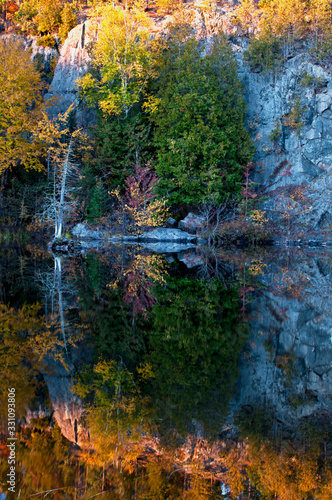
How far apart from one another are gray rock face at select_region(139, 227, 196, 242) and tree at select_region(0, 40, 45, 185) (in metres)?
8.10

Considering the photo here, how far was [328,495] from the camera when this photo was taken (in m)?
2.43

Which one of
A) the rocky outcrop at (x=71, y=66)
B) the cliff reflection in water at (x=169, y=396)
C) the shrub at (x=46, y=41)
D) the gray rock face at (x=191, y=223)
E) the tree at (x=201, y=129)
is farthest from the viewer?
the shrub at (x=46, y=41)

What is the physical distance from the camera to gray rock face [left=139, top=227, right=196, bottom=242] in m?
22.6

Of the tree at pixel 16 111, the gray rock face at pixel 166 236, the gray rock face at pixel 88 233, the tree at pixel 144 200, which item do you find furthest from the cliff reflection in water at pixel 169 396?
the tree at pixel 16 111

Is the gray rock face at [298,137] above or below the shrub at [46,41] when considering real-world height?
below

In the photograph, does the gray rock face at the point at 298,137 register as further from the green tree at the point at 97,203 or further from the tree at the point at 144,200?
the green tree at the point at 97,203

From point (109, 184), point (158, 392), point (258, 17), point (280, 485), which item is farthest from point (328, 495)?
point (258, 17)

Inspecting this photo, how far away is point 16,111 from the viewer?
2275cm

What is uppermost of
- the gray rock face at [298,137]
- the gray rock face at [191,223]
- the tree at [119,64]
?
the tree at [119,64]

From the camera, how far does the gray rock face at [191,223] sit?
23.2 metres

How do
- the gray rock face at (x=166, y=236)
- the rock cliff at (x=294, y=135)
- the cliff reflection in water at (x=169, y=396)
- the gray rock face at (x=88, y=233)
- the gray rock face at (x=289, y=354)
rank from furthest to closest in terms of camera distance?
1. the rock cliff at (x=294, y=135)
2. the gray rock face at (x=88, y=233)
3. the gray rock face at (x=166, y=236)
4. the gray rock face at (x=289, y=354)
5. the cliff reflection in water at (x=169, y=396)

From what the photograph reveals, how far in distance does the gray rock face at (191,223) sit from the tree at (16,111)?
31.7 feet

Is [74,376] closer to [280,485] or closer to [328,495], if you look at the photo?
[280,485]

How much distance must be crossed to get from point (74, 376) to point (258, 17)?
30.8 metres
